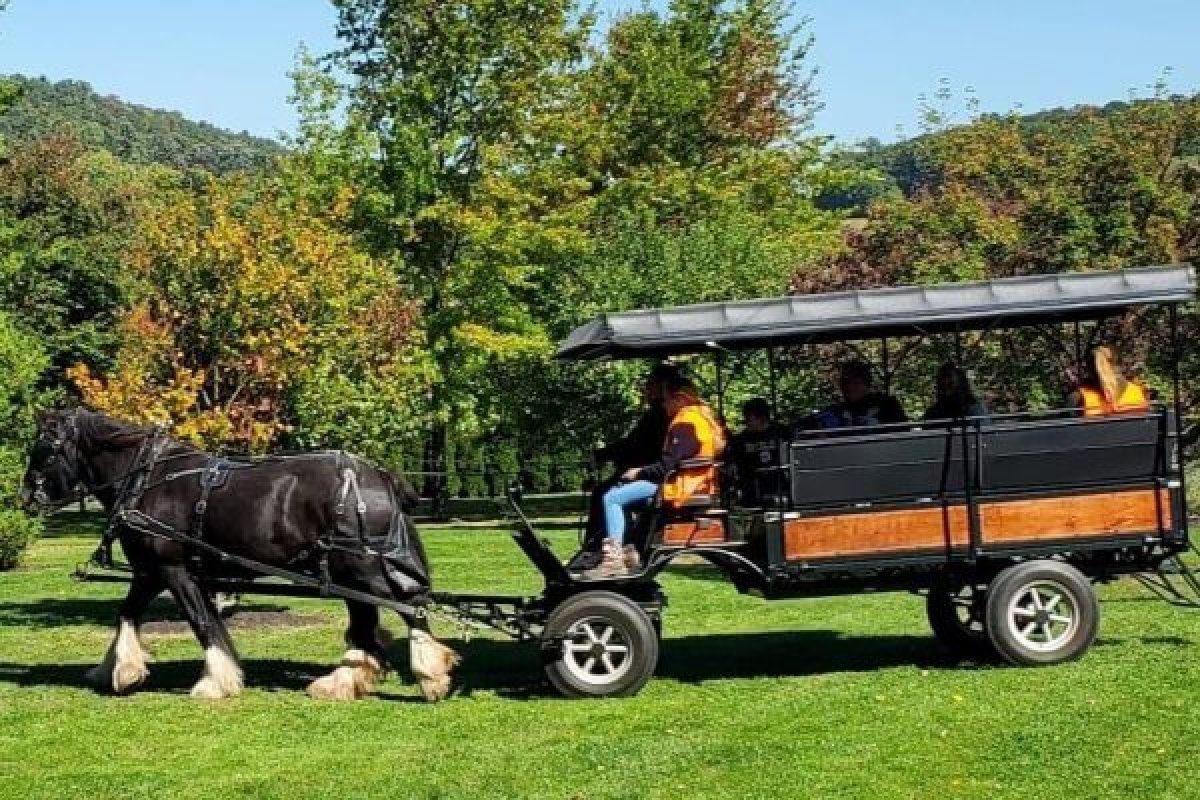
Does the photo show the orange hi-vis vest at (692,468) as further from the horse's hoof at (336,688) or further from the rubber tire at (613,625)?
the horse's hoof at (336,688)

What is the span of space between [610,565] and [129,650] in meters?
3.59

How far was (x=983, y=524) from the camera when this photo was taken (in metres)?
10.4

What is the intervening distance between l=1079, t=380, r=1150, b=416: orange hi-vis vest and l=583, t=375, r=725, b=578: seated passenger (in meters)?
2.71

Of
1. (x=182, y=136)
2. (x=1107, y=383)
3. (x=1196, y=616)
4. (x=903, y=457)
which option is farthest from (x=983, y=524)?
(x=182, y=136)

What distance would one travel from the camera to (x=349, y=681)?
1059 centimetres

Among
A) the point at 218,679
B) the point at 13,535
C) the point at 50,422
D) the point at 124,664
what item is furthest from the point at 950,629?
the point at 13,535

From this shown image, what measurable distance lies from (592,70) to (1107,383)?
2894cm

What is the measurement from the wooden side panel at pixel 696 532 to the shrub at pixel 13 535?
15433 millimetres

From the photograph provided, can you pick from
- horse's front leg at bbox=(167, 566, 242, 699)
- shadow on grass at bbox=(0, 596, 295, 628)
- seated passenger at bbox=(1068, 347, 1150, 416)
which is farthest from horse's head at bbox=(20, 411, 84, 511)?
seated passenger at bbox=(1068, 347, 1150, 416)

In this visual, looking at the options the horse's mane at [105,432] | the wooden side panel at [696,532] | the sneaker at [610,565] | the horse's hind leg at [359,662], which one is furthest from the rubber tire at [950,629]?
the horse's mane at [105,432]

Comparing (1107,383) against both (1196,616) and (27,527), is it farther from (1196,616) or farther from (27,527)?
(27,527)

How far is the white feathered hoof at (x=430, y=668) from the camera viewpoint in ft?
33.6

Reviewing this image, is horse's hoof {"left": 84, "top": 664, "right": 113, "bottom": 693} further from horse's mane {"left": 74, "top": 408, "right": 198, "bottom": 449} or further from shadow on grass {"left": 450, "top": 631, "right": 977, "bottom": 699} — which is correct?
shadow on grass {"left": 450, "top": 631, "right": 977, "bottom": 699}

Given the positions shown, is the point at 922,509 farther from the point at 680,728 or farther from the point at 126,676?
the point at 126,676
